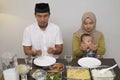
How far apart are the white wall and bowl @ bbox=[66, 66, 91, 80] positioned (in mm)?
1216

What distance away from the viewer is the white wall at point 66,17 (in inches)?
116

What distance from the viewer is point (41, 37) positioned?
2646mm

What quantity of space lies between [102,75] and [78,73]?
205 mm

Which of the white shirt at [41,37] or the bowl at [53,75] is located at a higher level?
the white shirt at [41,37]

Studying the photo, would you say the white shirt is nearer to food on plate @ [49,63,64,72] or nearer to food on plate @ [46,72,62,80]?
food on plate @ [49,63,64,72]

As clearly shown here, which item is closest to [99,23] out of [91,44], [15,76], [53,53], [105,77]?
[91,44]

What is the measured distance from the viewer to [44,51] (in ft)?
8.67

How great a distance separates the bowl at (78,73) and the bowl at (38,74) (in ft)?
0.67

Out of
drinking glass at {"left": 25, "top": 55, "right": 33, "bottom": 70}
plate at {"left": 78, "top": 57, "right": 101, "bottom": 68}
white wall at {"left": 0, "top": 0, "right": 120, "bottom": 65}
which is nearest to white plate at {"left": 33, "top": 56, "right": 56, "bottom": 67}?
drinking glass at {"left": 25, "top": 55, "right": 33, "bottom": 70}

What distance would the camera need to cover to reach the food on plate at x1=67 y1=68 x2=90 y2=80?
1766mm

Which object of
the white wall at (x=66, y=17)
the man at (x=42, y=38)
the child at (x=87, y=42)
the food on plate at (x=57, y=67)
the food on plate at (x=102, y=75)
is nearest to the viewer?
the food on plate at (x=102, y=75)

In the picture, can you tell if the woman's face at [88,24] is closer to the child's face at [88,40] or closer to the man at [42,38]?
the child's face at [88,40]

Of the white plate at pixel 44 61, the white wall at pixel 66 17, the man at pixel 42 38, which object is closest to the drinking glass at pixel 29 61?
the white plate at pixel 44 61

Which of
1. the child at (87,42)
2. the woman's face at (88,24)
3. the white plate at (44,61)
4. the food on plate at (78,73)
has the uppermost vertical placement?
the woman's face at (88,24)
